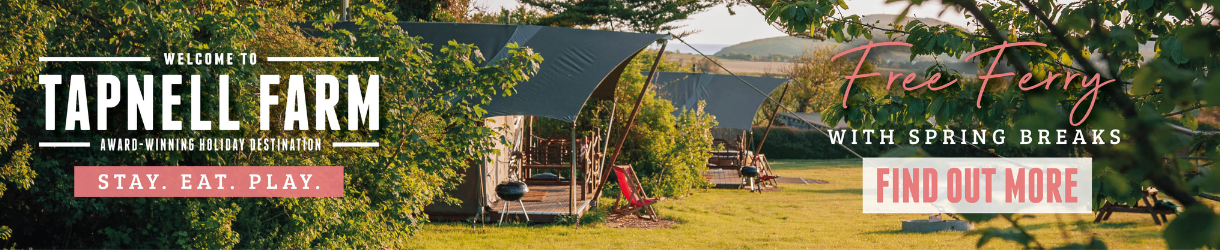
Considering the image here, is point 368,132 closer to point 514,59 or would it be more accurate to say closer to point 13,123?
point 514,59

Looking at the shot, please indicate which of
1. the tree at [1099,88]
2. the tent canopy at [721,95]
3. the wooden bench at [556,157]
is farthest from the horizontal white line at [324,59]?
the tent canopy at [721,95]

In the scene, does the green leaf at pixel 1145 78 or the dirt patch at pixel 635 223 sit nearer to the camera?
the green leaf at pixel 1145 78

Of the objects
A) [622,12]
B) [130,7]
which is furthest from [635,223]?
[622,12]

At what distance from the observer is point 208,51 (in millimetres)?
4875

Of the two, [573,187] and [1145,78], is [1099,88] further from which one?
[573,187]

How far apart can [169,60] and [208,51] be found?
0.23 m

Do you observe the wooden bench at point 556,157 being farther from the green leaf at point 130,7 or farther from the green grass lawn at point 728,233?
the green leaf at point 130,7

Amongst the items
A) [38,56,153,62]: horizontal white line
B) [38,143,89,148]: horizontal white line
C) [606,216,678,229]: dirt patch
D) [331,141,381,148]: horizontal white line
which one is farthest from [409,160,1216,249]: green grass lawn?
[38,56,153,62]: horizontal white line

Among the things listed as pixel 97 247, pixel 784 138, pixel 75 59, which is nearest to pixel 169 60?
pixel 75 59

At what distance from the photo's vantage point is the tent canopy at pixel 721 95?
1817 centimetres

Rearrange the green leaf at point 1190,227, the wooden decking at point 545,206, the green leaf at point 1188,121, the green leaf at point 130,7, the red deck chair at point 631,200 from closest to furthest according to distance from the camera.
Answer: the green leaf at point 1190,227 → the green leaf at point 1188,121 → the green leaf at point 130,7 → the wooden decking at point 545,206 → the red deck chair at point 631,200

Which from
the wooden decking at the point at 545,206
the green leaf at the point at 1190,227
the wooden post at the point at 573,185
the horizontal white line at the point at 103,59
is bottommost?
the wooden decking at the point at 545,206

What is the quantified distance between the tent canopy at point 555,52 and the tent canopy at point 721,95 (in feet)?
30.5

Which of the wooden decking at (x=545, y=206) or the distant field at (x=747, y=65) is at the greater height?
the distant field at (x=747, y=65)
